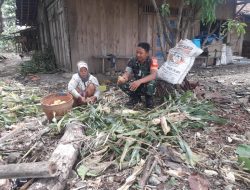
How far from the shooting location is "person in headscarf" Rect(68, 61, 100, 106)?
14.0 ft

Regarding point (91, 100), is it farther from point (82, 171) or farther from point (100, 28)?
point (100, 28)

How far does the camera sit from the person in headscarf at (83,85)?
4.28 metres

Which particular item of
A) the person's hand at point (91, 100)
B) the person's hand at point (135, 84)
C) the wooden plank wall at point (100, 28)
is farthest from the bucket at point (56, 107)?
the wooden plank wall at point (100, 28)

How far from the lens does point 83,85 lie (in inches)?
174

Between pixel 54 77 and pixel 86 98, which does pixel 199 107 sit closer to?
pixel 86 98

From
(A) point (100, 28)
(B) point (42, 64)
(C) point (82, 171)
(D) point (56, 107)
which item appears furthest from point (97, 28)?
(C) point (82, 171)

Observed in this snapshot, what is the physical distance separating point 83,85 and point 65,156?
2.03m

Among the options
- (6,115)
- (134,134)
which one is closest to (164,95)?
(134,134)

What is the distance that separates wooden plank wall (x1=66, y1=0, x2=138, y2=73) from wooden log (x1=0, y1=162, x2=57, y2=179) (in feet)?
19.1

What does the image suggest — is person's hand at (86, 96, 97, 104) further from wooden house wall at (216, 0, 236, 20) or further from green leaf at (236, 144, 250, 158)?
wooden house wall at (216, 0, 236, 20)

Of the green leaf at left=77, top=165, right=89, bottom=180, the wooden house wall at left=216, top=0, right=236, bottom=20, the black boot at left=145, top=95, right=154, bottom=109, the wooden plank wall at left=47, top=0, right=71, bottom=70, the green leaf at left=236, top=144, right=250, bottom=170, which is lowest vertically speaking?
the green leaf at left=77, top=165, right=89, bottom=180

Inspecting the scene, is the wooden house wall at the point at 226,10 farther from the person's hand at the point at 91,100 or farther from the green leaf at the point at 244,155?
the green leaf at the point at 244,155

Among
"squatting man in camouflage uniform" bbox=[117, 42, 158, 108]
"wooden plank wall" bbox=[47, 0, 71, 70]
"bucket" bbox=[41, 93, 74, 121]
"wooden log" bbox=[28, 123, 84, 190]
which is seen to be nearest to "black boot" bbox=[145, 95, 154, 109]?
"squatting man in camouflage uniform" bbox=[117, 42, 158, 108]

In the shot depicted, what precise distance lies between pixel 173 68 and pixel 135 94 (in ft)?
2.77
